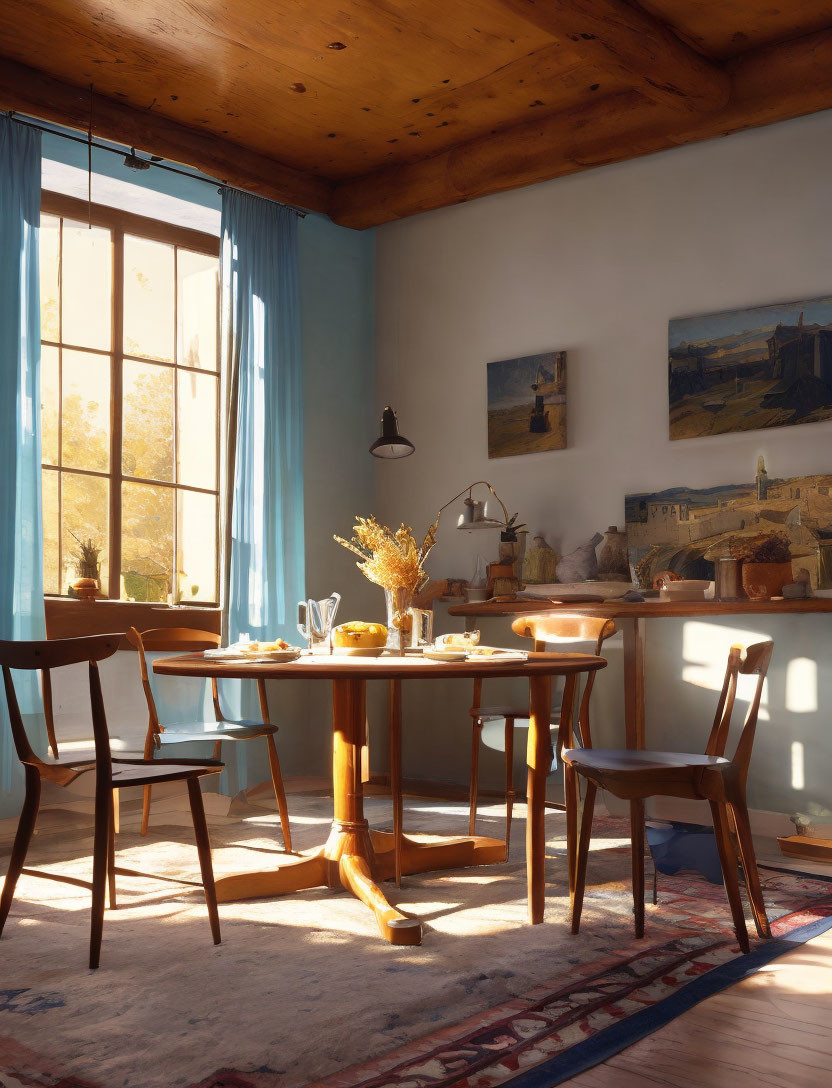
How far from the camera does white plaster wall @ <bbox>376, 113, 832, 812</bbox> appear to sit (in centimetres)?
423

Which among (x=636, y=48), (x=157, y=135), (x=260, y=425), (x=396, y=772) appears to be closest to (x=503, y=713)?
(x=396, y=772)

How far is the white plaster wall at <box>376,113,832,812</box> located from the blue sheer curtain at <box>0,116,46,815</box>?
2119mm

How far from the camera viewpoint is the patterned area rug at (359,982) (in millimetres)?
1959

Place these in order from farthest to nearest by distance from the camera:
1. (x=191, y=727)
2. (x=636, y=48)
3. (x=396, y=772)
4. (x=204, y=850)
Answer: (x=636, y=48)
(x=191, y=727)
(x=396, y=772)
(x=204, y=850)

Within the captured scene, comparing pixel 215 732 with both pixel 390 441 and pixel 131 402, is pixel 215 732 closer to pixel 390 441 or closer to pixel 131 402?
pixel 390 441

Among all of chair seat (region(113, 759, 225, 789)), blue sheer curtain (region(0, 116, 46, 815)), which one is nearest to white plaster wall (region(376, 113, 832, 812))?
blue sheer curtain (region(0, 116, 46, 815))

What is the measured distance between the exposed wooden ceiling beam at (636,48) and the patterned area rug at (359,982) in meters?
2.96

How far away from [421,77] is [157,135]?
1.28 metres

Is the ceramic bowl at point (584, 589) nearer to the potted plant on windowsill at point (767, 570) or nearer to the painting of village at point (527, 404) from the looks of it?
the potted plant on windowsill at point (767, 570)

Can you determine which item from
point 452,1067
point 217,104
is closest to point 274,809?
point 452,1067

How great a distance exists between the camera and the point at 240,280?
5.09m

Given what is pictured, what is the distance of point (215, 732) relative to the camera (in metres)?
3.62

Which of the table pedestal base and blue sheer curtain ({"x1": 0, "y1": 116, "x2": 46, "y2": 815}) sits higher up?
blue sheer curtain ({"x1": 0, "y1": 116, "x2": 46, "y2": 815})

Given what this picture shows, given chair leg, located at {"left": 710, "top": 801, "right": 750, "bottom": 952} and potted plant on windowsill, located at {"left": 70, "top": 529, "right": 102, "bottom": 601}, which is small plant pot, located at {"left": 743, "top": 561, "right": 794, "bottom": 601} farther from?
potted plant on windowsill, located at {"left": 70, "top": 529, "right": 102, "bottom": 601}
